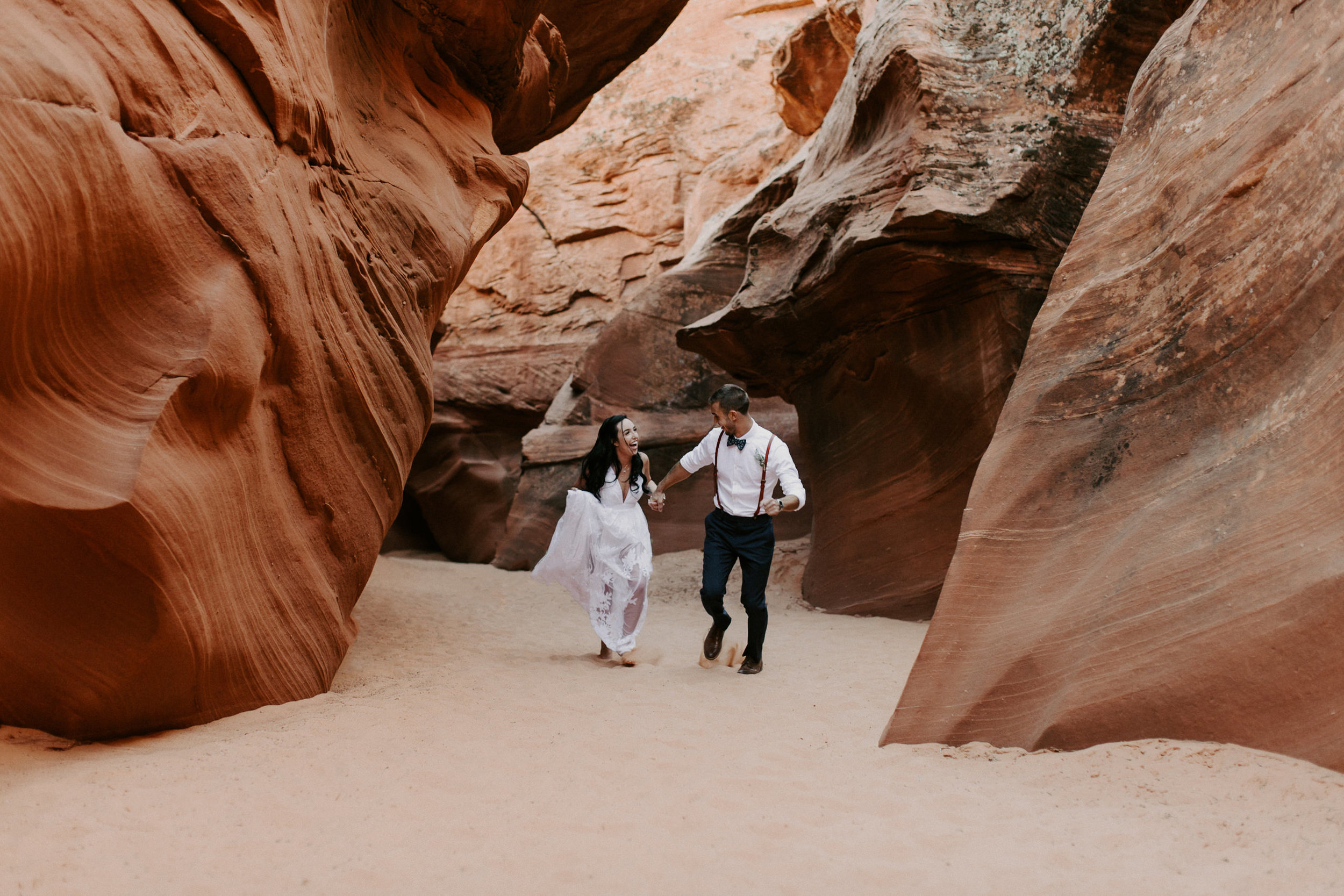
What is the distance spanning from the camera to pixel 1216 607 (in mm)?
2975

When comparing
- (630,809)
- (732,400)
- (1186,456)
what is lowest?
(630,809)

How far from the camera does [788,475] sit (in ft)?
17.5

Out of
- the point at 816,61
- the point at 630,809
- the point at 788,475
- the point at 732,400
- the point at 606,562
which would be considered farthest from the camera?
the point at 816,61

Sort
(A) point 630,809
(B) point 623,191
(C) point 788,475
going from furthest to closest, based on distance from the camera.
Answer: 1. (B) point 623,191
2. (C) point 788,475
3. (A) point 630,809

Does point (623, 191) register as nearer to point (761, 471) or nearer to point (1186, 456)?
point (761, 471)

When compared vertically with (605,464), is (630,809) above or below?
below

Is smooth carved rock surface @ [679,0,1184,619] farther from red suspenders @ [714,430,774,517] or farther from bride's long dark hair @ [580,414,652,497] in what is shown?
bride's long dark hair @ [580,414,652,497]

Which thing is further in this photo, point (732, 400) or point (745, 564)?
point (732, 400)

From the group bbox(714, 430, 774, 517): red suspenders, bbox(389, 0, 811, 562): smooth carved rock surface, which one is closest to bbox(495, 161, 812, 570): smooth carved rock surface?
bbox(389, 0, 811, 562): smooth carved rock surface

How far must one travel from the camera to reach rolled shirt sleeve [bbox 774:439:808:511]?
16.9 feet

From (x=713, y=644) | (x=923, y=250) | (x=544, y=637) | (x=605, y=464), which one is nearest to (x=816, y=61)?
(x=923, y=250)

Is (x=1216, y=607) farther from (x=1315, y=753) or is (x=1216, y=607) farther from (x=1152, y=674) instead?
(x=1315, y=753)

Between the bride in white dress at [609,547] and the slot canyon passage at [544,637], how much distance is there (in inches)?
14.5

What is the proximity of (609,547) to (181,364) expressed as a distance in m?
2.75
